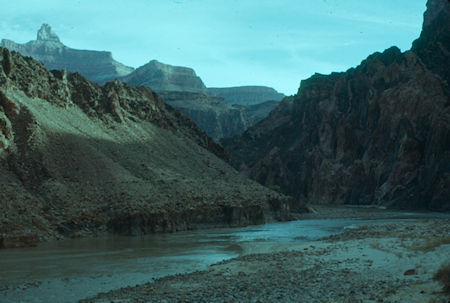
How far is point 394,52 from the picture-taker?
134 m

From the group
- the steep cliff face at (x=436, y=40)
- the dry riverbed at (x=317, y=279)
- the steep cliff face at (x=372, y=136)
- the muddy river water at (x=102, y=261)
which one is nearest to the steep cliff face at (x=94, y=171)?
the muddy river water at (x=102, y=261)

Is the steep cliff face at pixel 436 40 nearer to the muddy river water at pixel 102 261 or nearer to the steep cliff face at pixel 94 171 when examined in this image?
the steep cliff face at pixel 94 171

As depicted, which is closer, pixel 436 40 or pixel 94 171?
pixel 94 171

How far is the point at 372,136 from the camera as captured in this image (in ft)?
405

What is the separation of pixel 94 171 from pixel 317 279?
3356 centimetres

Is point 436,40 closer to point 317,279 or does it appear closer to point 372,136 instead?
point 372,136

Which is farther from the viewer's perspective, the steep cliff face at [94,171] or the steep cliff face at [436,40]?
the steep cliff face at [436,40]

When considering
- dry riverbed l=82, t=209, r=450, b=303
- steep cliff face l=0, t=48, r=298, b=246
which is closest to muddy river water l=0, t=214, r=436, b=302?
dry riverbed l=82, t=209, r=450, b=303

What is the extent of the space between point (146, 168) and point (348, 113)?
95700 millimetres

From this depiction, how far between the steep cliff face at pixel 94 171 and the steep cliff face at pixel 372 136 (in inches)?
1797

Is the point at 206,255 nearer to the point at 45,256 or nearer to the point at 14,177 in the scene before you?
the point at 45,256

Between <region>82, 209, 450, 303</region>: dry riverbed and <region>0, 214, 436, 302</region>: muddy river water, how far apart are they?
1916 mm

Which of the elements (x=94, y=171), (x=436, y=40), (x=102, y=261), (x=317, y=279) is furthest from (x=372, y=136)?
(x=317, y=279)

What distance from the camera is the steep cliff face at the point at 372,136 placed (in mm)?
100625
